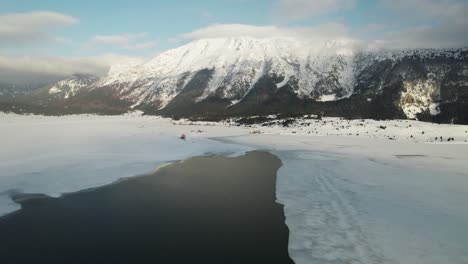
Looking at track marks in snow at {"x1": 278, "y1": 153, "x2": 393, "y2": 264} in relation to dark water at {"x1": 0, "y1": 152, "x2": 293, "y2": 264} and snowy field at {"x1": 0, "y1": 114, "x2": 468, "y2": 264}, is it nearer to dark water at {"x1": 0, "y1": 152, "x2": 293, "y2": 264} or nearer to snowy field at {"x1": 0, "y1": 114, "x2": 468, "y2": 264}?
snowy field at {"x1": 0, "y1": 114, "x2": 468, "y2": 264}

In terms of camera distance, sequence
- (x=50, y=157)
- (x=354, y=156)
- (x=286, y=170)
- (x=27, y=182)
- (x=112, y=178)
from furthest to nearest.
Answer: (x=354, y=156) → (x=50, y=157) → (x=286, y=170) → (x=112, y=178) → (x=27, y=182)

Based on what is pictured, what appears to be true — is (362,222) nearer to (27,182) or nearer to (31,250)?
(31,250)

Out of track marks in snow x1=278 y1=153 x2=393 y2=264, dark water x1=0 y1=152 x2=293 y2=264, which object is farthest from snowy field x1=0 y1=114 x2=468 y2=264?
dark water x1=0 y1=152 x2=293 y2=264

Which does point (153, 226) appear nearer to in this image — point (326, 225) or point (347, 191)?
point (326, 225)

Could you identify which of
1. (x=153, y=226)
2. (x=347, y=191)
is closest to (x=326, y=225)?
(x=347, y=191)

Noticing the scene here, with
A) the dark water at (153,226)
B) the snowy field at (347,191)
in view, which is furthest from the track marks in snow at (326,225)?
the dark water at (153,226)

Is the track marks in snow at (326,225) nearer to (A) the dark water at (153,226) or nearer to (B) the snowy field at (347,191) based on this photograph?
(B) the snowy field at (347,191)

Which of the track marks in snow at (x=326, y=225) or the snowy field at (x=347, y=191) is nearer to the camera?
the track marks in snow at (x=326, y=225)

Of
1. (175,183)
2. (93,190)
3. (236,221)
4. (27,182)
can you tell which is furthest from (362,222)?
(27,182)
